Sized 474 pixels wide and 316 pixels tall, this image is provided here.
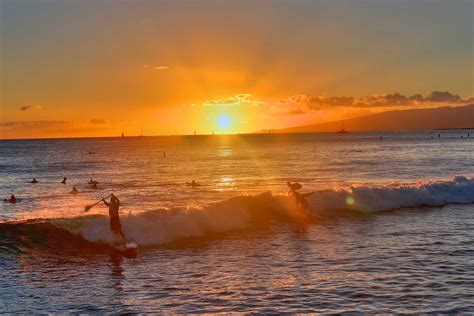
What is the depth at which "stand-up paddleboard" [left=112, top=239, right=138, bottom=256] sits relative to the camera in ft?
67.3

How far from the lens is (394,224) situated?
84.5ft

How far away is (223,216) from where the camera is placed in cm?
2697

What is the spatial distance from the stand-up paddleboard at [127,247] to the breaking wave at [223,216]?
1734mm

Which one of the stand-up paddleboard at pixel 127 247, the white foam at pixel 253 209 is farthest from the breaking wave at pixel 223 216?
the stand-up paddleboard at pixel 127 247

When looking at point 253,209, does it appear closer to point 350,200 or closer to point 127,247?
point 350,200

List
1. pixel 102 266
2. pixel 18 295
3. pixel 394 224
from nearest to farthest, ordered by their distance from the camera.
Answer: pixel 18 295, pixel 102 266, pixel 394 224

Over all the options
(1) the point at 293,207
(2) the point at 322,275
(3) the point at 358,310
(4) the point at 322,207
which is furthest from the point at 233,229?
(3) the point at 358,310

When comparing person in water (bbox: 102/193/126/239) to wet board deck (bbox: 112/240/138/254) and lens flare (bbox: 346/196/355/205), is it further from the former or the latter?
lens flare (bbox: 346/196/355/205)

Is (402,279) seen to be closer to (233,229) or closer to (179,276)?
(179,276)

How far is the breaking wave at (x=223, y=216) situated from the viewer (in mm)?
23391

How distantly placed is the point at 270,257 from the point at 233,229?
265 inches

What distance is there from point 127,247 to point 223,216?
7.34m

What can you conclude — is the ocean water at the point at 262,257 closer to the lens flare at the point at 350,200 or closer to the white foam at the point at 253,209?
the white foam at the point at 253,209

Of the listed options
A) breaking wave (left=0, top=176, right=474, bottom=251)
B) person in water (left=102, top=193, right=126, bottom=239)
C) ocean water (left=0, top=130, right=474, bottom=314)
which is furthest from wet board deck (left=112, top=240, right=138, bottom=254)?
breaking wave (left=0, top=176, right=474, bottom=251)
